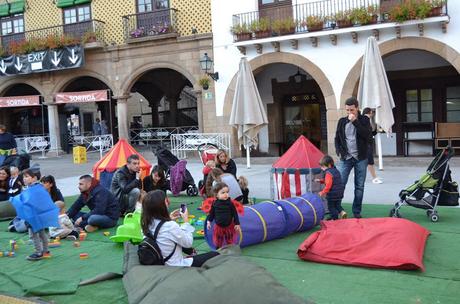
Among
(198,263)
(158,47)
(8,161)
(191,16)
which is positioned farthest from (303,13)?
(198,263)

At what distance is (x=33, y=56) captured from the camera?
19984 millimetres

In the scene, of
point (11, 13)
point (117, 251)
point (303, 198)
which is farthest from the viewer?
point (11, 13)

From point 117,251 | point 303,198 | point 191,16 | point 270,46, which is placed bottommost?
point 117,251

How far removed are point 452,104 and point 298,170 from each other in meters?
9.83

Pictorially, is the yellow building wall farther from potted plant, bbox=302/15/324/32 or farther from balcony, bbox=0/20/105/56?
potted plant, bbox=302/15/324/32

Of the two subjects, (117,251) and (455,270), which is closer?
(455,270)

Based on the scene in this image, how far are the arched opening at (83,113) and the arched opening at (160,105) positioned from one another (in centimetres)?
132

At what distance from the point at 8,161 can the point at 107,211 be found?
13.7 ft

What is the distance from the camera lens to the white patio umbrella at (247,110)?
11.9 metres

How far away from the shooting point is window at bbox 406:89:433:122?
1566 centimetres

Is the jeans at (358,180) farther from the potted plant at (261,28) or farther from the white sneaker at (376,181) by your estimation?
the potted plant at (261,28)

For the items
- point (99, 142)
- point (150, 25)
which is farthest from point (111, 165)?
point (99, 142)

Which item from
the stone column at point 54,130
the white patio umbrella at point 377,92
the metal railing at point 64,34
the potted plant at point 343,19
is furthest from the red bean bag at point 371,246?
the stone column at point 54,130

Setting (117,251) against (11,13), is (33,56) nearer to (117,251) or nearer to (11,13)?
(11,13)
